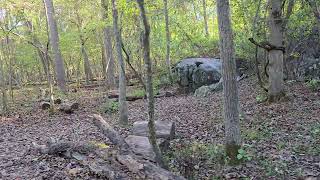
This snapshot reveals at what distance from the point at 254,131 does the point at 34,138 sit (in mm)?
5285

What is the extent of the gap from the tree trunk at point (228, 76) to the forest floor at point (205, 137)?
1.06ft

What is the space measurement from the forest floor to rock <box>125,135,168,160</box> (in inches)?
9.9

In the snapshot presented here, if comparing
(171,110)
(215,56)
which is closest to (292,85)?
(171,110)

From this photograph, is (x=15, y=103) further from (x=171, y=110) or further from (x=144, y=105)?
(x=171, y=110)

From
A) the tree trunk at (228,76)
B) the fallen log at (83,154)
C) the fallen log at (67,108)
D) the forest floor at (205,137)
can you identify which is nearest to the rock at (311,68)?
the forest floor at (205,137)

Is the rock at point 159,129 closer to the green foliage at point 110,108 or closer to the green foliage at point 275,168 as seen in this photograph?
the green foliage at point 275,168

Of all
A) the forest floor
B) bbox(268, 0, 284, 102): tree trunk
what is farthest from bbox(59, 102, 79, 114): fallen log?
bbox(268, 0, 284, 102): tree trunk

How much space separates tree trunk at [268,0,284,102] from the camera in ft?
31.5

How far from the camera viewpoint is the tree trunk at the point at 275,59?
961 centimetres

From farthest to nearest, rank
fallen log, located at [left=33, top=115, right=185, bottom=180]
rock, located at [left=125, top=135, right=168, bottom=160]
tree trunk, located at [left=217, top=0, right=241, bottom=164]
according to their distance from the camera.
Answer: rock, located at [left=125, top=135, right=168, bottom=160] < tree trunk, located at [left=217, top=0, right=241, bottom=164] < fallen log, located at [left=33, top=115, right=185, bottom=180]

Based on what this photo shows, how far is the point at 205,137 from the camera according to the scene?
762 centimetres

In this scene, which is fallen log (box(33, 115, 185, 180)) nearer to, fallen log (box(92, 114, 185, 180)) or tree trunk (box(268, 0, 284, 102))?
fallen log (box(92, 114, 185, 180))

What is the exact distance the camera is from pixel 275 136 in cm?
715

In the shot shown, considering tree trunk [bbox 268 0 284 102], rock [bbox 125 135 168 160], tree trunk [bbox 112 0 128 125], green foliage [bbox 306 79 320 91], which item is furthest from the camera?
green foliage [bbox 306 79 320 91]
